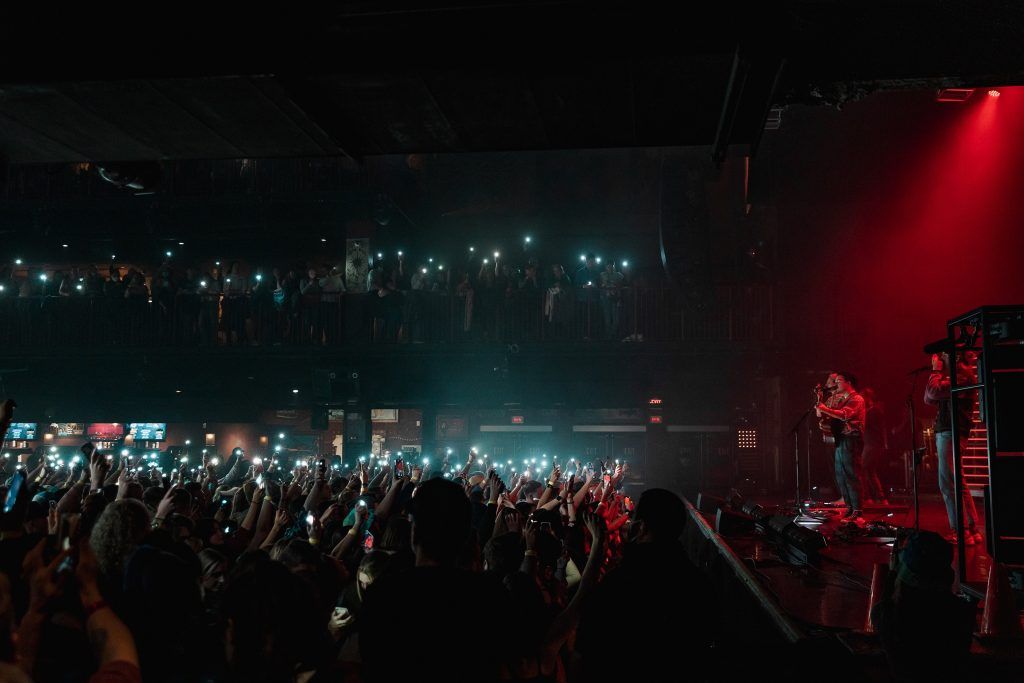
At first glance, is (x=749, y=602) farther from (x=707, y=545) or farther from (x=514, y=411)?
(x=514, y=411)

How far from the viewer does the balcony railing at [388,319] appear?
17.5 metres

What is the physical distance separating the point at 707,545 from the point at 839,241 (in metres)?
11.1

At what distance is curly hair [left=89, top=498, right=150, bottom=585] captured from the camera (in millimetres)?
3324

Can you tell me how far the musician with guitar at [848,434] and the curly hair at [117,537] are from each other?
9.87 m

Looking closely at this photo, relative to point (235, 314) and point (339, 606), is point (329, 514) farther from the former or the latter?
point (235, 314)

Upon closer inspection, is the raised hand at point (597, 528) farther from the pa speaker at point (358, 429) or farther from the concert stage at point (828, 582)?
the pa speaker at point (358, 429)

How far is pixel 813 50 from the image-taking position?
358 centimetres

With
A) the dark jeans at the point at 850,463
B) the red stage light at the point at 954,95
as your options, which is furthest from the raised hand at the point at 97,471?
the red stage light at the point at 954,95

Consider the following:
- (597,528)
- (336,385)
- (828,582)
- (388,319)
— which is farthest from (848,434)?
(336,385)

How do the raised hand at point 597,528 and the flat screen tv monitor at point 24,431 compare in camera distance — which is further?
the flat screen tv monitor at point 24,431

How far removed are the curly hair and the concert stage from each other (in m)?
2.90

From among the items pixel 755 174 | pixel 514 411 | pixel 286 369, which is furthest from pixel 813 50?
pixel 286 369

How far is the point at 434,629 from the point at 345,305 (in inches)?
678

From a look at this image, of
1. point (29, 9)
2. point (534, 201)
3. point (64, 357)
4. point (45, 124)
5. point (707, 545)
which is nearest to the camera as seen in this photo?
point (29, 9)
